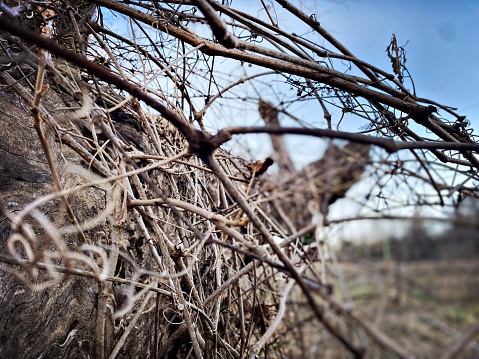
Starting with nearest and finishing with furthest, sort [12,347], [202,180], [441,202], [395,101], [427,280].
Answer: [12,347] < [395,101] < [202,180] < [441,202] < [427,280]

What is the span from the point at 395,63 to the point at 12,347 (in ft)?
4.59

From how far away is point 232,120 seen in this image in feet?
6.60

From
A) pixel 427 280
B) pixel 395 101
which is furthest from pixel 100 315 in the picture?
pixel 427 280

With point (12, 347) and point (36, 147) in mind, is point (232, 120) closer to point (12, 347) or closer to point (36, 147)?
point (36, 147)

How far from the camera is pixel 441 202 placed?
2.01 m

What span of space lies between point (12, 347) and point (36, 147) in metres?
0.57

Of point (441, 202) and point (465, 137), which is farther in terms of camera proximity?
point (441, 202)

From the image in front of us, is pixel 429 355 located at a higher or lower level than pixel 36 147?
lower

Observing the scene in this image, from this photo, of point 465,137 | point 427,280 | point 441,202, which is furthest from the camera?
point 427,280

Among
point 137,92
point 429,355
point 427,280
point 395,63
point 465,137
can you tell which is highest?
point 395,63

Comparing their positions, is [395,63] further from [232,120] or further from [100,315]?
[100,315]

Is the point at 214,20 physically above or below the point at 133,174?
above

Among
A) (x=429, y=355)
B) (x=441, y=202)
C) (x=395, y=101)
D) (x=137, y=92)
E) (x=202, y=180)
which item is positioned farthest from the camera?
(x=429, y=355)

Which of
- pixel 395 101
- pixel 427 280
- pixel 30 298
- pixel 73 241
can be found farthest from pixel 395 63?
pixel 427 280
